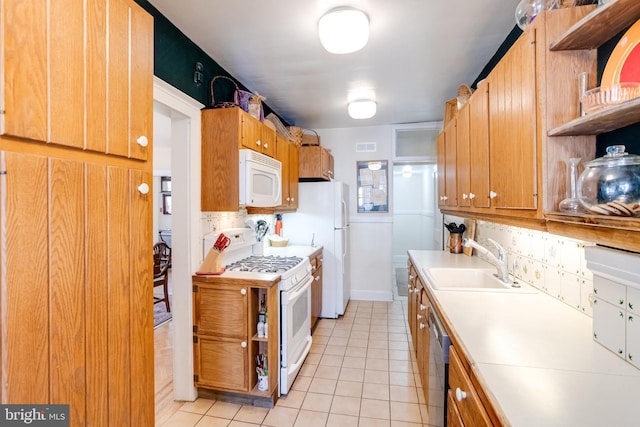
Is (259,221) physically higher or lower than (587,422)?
higher

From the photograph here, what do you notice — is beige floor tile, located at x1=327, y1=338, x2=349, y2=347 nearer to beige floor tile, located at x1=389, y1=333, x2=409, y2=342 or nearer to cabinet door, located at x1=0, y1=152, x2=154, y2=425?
beige floor tile, located at x1=389, y1=333, x2=409, y2=342

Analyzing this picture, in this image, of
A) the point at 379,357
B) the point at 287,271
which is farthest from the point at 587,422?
the point at 379,357

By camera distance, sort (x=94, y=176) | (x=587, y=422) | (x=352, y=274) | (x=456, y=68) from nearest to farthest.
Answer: (x=587, y=422), (x=94, y=176), (x=456, y=68), (x=352, y=274)

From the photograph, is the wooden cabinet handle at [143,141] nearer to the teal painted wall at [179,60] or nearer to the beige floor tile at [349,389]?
the teal painted wall at [179,60]

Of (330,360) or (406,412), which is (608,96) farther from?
(330,360)

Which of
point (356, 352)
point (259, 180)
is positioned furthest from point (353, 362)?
point (259, 180)

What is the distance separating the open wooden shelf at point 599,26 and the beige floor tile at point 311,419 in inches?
90.9

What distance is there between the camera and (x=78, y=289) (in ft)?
3.04

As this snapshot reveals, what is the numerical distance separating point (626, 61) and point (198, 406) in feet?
9.36

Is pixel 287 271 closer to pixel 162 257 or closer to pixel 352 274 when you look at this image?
pixel 352 274

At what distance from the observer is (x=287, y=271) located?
2.33m

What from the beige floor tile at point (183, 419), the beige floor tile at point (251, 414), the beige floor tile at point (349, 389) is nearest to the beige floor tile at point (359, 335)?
the beige floor tile at point (349, 389)

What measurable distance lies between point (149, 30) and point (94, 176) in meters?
0.65

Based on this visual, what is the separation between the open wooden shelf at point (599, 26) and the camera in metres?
0.95
